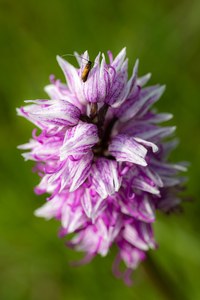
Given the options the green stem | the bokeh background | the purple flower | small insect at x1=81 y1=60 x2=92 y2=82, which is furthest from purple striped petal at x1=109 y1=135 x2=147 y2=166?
the bokeh background

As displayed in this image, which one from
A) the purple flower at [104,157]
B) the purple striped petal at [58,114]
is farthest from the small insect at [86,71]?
the purple striped petal at [58,114]

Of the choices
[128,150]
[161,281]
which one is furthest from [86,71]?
[161,281]

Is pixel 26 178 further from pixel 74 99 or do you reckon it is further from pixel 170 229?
pixel 74 99

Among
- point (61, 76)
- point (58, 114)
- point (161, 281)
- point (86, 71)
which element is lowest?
point (161, 281)

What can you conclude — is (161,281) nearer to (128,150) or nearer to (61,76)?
(128,150)

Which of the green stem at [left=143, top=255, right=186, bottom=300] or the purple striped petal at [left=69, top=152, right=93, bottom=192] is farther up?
the purple striped petal at [left=69, top=152, right=93, bottom=192]

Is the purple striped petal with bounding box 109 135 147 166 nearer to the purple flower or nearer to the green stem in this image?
the purple flower
